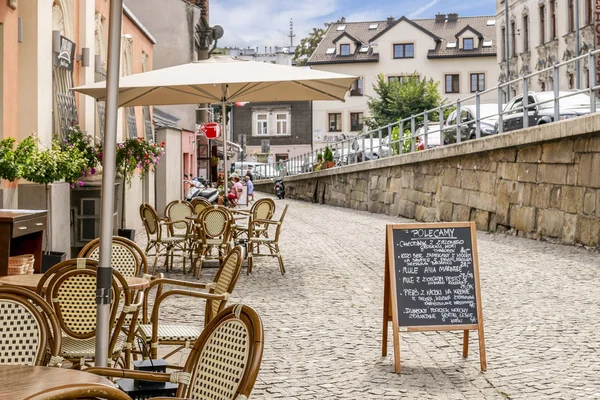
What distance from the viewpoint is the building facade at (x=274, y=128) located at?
7312cm

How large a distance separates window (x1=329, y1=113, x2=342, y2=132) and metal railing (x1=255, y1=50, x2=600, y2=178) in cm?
2270

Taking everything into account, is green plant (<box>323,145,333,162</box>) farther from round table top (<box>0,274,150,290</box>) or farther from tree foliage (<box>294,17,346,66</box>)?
tree foliage (<box>294,17,346,66</box>)

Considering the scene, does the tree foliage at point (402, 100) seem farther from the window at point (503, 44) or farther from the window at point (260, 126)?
the window at point (260, 126)

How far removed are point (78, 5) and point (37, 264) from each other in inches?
284

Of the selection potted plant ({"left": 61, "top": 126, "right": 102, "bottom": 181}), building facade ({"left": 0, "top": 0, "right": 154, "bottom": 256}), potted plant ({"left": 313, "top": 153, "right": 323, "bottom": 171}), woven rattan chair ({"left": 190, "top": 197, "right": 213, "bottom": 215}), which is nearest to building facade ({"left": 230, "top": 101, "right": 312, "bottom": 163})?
potted plant ({"left": 313, "top": 153, "right": 323, "bottom": 171})

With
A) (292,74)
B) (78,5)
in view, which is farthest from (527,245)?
(78,5)

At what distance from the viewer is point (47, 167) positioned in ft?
34.4

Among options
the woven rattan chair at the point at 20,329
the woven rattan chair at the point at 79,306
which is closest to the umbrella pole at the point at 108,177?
the woven rattan chair at the point at 20,329

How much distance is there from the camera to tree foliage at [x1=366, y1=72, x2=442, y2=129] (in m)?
60.2

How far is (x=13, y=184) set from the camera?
10.8 m

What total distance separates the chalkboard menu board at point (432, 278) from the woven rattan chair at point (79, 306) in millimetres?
2138

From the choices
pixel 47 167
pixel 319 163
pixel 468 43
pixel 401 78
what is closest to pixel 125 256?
pixel 47 167

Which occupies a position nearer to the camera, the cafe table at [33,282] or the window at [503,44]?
the cafe table at [33,282]

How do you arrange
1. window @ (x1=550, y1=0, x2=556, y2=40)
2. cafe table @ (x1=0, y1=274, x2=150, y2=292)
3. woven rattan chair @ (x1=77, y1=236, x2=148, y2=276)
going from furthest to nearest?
window @ (x1=550, y1=0, x2=556, y2=40) → woven rattan chair @ (x1=77, y1=236, x2=148, y2=276) → cafe table @ (x1=0, y1=274, x2=150, y2=292)
